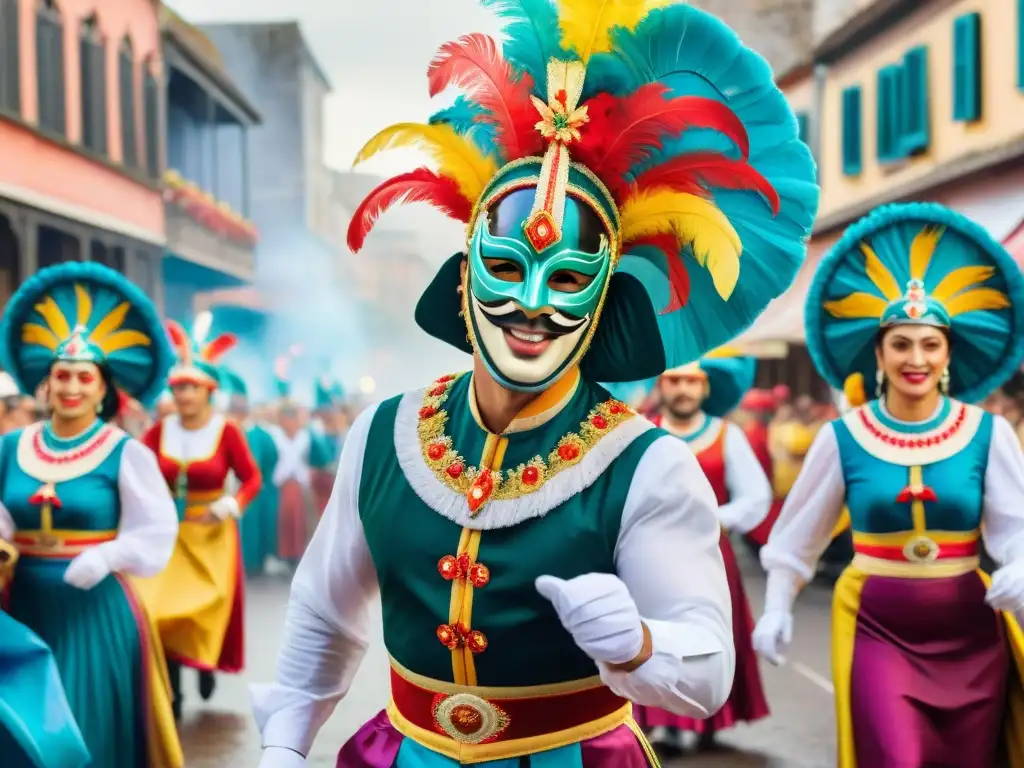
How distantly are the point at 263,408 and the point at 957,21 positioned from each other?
8.60 m

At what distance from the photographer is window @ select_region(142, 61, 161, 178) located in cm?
2009

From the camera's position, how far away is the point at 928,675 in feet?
15.7

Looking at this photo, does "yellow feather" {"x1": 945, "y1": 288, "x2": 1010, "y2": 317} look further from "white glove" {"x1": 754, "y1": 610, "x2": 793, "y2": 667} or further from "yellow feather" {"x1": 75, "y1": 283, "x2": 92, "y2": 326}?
"yellow feather" {"x1": 75, "y1": 283, "x2": 92, "y2": 326}

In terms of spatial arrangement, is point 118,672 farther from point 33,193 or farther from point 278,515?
point 33,193

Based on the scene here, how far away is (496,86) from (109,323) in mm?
3685

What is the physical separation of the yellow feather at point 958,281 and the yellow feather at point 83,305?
11.6ft

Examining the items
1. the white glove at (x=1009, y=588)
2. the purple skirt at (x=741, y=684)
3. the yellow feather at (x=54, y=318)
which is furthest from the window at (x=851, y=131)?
the white glove at (x=1009, y=588)

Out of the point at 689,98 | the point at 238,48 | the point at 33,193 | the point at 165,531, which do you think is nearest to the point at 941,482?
the point at 689,98

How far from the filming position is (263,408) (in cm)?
1616

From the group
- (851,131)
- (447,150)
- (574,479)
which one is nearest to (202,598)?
(447,150)

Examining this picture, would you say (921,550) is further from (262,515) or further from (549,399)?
(262,515)

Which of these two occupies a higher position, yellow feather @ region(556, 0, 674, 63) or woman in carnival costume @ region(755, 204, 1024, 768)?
yellow feather @ region(556, 0, 674, 63)

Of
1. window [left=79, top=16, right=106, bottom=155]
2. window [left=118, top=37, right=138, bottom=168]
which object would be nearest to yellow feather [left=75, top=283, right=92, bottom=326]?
window [left=79, top=16, right=106, bottom=155]

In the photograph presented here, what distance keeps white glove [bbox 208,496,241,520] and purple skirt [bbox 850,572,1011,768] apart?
14.1 feet
